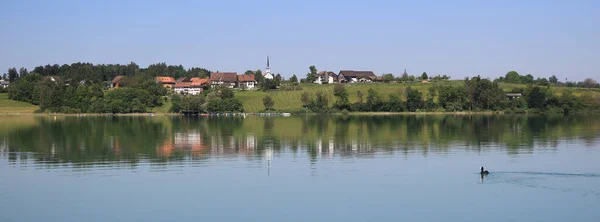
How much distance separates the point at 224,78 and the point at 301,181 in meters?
155

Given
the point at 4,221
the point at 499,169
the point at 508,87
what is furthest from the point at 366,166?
the point at 508,87

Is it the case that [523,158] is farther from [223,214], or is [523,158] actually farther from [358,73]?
[358,73]

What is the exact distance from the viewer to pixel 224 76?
185125mm

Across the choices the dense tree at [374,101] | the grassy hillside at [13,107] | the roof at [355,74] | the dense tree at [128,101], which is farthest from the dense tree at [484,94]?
the grassy hillside at [13,107]

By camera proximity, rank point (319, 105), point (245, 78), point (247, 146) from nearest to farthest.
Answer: point (247, 146), point (319, 105), point (245, 78)

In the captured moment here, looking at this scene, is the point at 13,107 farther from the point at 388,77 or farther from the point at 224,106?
the point at 388,77

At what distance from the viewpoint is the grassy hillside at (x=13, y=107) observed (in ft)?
423

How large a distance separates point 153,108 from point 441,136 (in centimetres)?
8967

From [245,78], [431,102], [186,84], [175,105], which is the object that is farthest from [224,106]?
[245,78]

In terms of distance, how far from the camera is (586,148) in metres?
46.0

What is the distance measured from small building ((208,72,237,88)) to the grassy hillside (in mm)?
58429

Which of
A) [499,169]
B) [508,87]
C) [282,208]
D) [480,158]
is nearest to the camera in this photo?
[282,208]

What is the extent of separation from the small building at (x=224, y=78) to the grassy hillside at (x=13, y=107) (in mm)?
58429

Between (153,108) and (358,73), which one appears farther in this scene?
(358,73)
